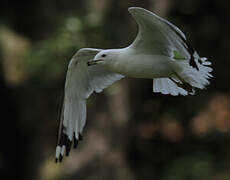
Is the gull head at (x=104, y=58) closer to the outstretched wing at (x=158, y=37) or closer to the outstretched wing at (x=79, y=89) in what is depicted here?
the outstretched wing at (x=158, y=37)

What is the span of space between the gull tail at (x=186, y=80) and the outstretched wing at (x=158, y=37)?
6.9 inches

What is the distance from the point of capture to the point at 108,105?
641cm

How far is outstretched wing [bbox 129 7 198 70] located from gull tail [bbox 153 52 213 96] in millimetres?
176

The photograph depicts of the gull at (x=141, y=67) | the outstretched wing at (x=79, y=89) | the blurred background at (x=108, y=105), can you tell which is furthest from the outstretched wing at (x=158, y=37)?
the blurred background at (x=108, y=105)

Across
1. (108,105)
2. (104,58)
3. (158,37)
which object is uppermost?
(158,37)

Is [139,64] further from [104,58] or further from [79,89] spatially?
[79,89]

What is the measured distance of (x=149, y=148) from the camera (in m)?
7.41

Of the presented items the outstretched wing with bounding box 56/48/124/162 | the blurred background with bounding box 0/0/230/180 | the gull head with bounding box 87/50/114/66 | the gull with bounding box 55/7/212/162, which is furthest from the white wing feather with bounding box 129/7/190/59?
the blurred background with bounding box 0/0/230/180

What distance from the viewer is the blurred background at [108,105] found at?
6199 millimetres

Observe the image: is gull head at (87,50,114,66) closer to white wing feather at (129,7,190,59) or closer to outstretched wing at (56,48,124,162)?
white wing feather at (129,7,190,59)

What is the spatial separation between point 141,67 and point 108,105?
294 centimetres

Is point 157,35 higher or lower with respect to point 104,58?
higher

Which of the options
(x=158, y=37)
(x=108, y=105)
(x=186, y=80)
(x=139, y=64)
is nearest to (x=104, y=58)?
(x=139, y=64)

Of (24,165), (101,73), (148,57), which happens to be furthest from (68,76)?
(24,165)
